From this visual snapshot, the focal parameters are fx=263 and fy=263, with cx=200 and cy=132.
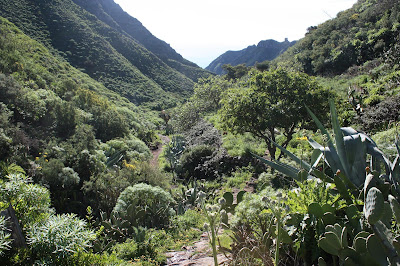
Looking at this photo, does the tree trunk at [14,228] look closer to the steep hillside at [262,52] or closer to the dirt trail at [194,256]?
the dirt trail at [194,256]

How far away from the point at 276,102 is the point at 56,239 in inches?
278

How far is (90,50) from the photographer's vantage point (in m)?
37.3

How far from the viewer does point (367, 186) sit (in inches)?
77.6

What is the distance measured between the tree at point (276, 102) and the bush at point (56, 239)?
627 centimetres

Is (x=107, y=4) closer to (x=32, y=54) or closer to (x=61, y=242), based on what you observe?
(x=32, y=54)

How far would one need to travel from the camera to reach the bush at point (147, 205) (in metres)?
5.76

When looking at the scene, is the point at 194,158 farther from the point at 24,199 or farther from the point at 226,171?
the point at 24,199

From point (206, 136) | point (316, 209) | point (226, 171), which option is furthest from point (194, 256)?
point (206, 136)

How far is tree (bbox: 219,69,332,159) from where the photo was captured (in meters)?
7.63

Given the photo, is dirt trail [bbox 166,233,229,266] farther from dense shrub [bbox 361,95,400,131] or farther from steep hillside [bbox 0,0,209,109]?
steep hillside [bbox 0,0,209,109]

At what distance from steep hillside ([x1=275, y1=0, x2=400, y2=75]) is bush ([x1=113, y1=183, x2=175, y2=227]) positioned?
18.9 m

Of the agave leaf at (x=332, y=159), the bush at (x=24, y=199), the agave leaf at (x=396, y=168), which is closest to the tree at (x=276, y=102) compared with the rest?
the agave leaf at (x=332, y=159)

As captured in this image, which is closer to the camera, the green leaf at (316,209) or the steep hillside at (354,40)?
the green leaf at (316,209)

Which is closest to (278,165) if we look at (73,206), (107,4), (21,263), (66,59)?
(21,263)
